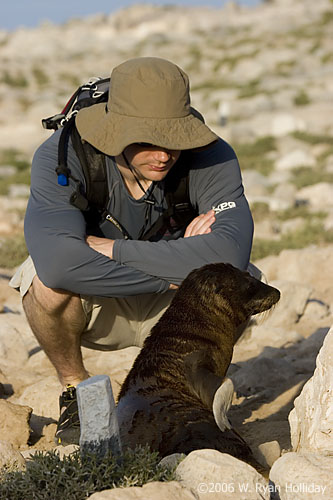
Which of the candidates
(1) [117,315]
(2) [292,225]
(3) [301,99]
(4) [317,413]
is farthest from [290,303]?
(3) [301,99]

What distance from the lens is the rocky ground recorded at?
5.29 m

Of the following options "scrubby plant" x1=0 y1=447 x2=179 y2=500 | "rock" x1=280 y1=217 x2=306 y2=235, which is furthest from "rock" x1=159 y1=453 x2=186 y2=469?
"rock" x1=280 y1=217 x2=306 y2=235

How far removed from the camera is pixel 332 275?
27.6 ft

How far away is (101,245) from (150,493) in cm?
191

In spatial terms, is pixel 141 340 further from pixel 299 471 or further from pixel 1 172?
pixel 1 172

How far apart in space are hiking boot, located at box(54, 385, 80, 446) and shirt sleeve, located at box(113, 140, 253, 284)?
0.92 metres

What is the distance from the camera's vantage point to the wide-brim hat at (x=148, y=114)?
447 centimetres

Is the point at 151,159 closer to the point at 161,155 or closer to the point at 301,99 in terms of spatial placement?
the point at 161,155

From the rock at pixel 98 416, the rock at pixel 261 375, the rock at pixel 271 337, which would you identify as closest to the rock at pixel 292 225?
the rock at pixel 271 337

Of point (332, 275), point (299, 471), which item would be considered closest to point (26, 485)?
point (299, 471)

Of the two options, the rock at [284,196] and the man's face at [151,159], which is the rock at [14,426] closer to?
the man's face at [151,159]

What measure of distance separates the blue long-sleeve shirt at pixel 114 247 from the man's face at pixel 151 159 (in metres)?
0.15

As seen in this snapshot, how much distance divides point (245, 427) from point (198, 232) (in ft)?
3.89

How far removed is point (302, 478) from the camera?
3.29 metres
